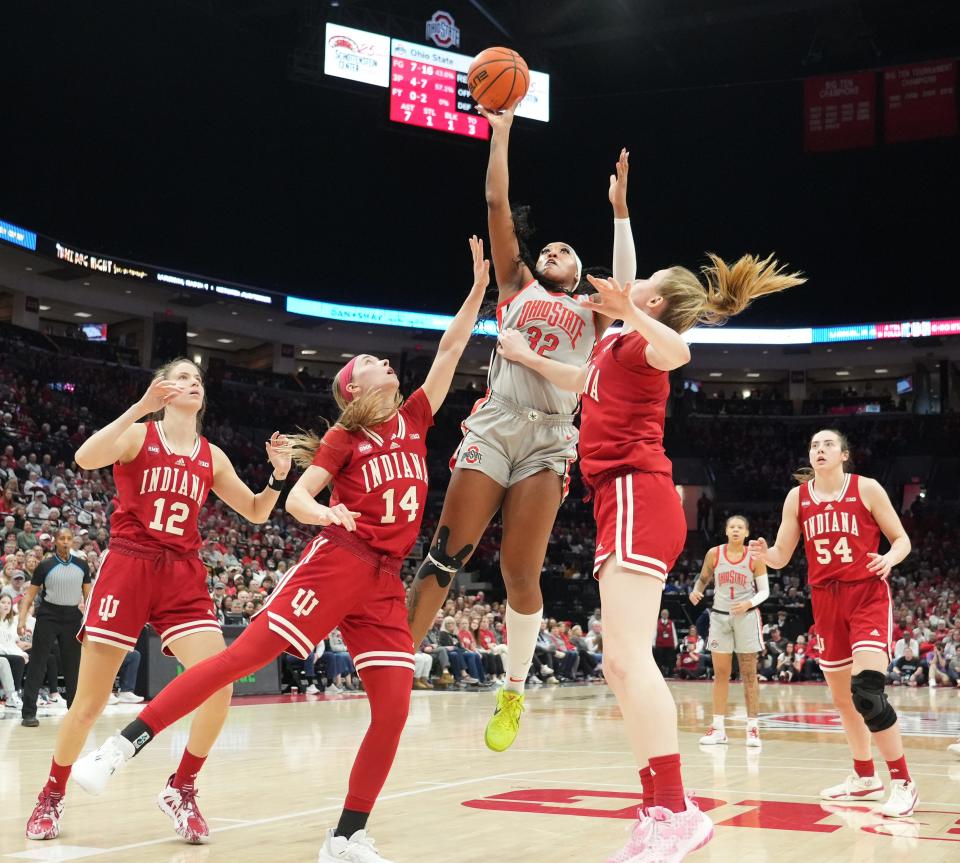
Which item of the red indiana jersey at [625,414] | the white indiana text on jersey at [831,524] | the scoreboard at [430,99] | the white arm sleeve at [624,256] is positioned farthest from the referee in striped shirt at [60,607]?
the scoreboard at [430,99]

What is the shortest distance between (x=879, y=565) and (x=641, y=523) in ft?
8.32

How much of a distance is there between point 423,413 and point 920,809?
3434 millimetres

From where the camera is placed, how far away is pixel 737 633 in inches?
387

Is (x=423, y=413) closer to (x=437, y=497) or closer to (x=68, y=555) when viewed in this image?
(x=68, y=555)

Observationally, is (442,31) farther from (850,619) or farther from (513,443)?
(513,443)

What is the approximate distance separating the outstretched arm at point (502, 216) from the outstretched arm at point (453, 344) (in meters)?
0.31

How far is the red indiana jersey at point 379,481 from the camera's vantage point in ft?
13.4

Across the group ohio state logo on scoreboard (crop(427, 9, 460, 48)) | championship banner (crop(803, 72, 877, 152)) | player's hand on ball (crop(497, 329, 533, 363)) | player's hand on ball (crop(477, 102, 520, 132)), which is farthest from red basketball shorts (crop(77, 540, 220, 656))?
championship banner (crop(803, 72, 877, 152))

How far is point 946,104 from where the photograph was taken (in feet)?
77.3

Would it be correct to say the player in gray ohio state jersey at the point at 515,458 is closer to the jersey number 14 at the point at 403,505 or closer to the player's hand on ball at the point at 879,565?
the jersey number 14 at the point at 403,505

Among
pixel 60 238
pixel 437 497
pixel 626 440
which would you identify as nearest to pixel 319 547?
pixel 626 440

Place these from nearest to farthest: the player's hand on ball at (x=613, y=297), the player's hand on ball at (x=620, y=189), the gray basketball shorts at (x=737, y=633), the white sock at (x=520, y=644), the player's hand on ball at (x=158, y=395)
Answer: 1. the player's hand on ball at (x=613, y=297)
2. the player's hand on ball at (x=158, y=395)
3. the player's hand on ball at (x=620, y=189)
4. the white sock at (x=520, y=644)
5. the gray basketball shorts at (x=737, y=633)

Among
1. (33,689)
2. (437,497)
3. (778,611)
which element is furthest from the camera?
(437,497)

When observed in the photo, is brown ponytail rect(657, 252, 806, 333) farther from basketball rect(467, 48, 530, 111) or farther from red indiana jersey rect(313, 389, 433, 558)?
basketball rect(467, 48, 530, 111)
